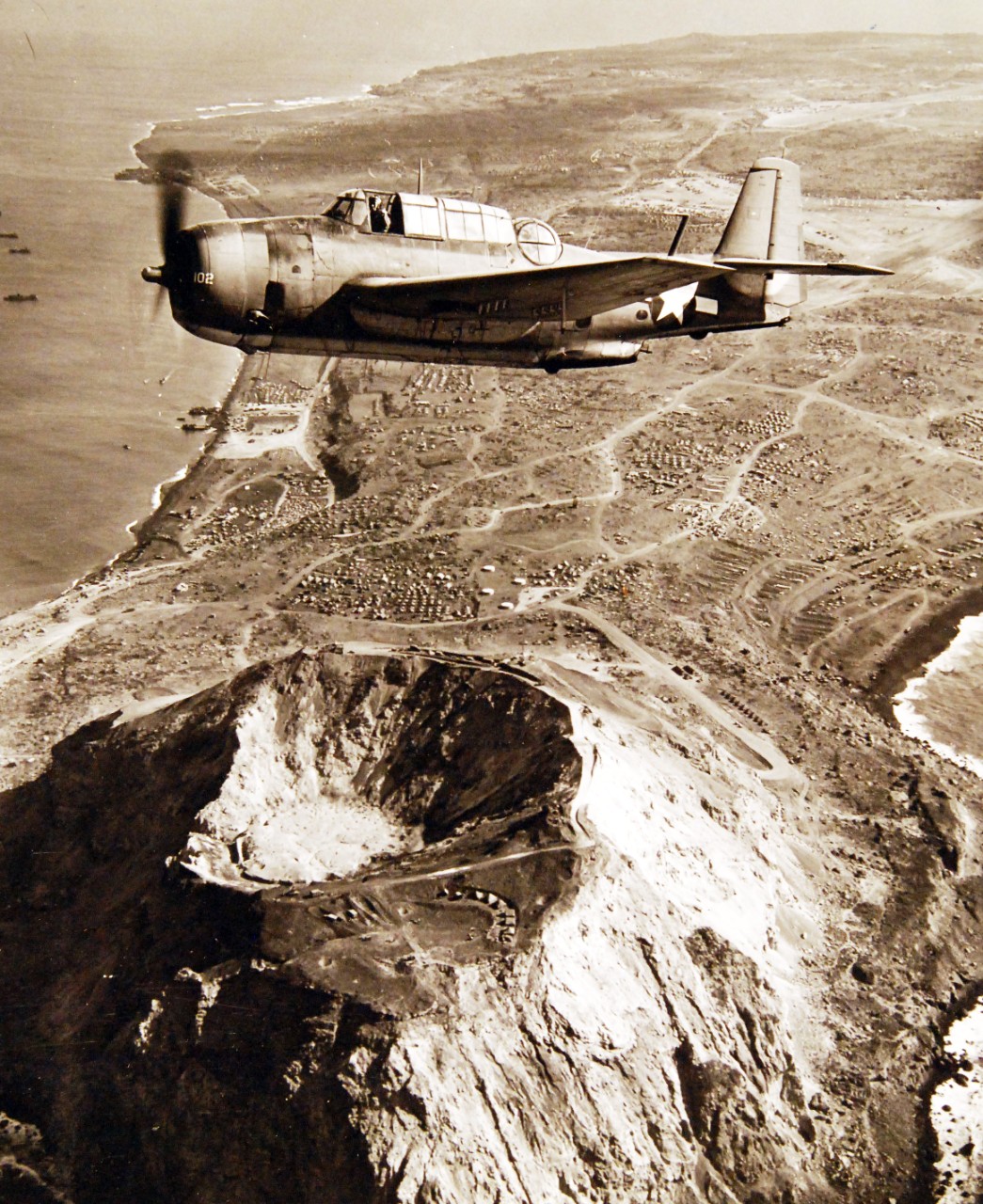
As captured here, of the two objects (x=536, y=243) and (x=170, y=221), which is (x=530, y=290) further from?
(x=170, y=221)

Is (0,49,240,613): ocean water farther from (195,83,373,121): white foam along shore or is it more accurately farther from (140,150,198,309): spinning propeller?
(140,150,198,309): spinning propeller

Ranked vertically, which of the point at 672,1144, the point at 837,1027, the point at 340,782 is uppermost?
the point at 340,782

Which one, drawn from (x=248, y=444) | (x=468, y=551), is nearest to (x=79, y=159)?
(x=248, y=444)

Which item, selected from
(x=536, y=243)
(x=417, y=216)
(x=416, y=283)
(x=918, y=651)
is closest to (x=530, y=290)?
(x=416, y=283)

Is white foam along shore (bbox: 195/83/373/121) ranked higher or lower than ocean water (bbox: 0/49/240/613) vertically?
higher

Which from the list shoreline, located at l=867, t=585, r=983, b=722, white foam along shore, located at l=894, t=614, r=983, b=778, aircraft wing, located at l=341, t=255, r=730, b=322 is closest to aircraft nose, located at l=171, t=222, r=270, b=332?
aircraft wing, located at l=341, t=255, r=730, b=322

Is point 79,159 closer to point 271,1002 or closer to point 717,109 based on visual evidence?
point 717,109
